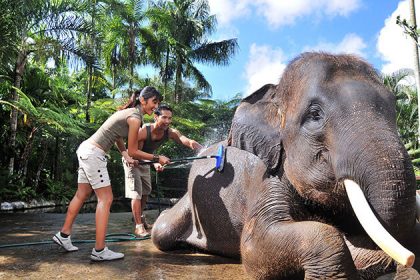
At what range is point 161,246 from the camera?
492 centimetres

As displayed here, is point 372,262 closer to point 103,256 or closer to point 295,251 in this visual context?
point 295,251

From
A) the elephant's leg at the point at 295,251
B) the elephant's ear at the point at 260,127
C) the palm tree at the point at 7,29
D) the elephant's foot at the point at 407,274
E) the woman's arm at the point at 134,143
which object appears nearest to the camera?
the elephant's leg at the point at 295,251

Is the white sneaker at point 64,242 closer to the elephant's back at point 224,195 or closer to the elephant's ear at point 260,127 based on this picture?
the elephant's back at point 224,195

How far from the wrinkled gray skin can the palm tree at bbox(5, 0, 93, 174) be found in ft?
42.1

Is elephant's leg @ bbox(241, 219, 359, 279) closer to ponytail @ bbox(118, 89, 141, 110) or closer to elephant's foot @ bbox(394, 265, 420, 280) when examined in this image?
elephant's foot @ bbox(394, 265, 420, 280)

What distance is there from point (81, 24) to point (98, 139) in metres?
11.5

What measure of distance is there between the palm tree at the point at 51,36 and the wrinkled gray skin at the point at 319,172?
12.8 meters

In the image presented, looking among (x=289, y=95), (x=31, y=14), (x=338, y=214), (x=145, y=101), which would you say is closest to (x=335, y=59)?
(x=289, y=95)

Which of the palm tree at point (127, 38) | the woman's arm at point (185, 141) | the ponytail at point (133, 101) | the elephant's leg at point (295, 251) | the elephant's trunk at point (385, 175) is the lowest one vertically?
the elephant's leg at point (295, 251)

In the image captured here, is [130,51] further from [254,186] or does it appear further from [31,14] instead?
[254,186]

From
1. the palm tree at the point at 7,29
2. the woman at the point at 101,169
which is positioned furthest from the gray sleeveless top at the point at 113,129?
the palm tree at the point at 7,29

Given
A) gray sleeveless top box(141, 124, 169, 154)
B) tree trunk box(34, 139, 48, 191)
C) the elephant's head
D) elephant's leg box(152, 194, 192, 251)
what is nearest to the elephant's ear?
the elephant's head

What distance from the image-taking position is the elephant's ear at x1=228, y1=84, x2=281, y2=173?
3.21m

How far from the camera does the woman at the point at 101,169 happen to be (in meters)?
4.42
